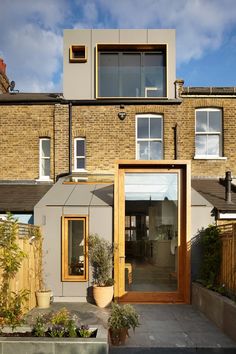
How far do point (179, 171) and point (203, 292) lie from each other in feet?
11.4

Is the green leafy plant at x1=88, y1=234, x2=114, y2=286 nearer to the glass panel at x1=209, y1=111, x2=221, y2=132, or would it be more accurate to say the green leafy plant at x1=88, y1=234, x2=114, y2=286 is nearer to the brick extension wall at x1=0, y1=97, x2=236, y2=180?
the brick extension wall at x1=0, y1=97, x2=236, y2=180

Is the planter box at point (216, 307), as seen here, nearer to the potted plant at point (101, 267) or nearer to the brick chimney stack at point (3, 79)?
the potted plant at point (101, 267)

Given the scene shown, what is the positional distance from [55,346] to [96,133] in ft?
34.7

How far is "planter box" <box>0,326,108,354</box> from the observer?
18.8ft

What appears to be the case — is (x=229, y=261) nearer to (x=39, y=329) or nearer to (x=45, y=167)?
(x=39, y=329)

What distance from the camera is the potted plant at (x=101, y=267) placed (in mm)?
10852

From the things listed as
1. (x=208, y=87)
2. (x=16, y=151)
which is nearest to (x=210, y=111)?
(x=208, y=87)

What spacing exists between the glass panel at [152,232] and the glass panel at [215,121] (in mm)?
4983

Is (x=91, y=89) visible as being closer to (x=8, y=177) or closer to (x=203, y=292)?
(x=8, y=177)

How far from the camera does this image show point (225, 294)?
891 centimetres

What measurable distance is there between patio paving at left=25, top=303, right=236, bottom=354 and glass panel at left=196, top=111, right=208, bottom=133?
7439mm

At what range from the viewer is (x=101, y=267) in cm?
1115

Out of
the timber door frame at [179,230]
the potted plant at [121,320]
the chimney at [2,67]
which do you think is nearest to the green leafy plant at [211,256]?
the timber door frame at [179,230]

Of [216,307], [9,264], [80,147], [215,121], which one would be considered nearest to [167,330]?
[216,307]
